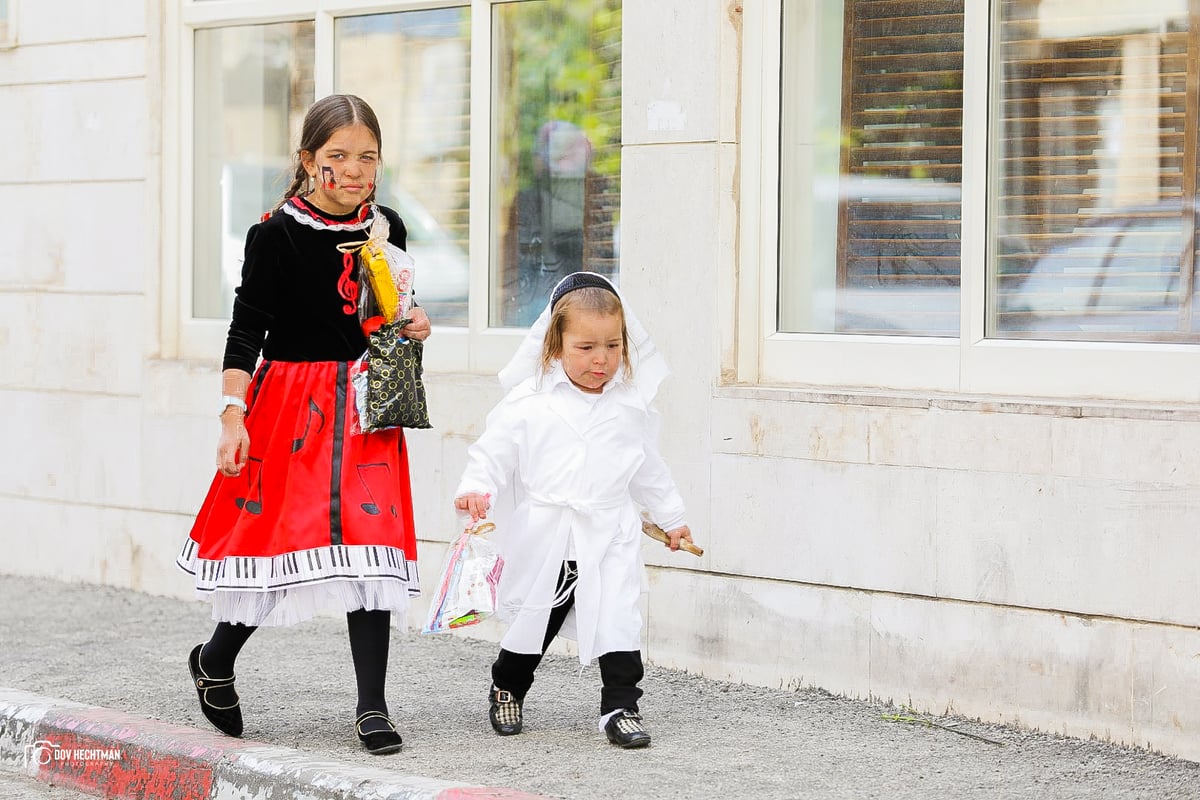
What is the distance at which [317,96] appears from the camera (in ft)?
25.6

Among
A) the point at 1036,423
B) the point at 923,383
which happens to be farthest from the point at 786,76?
the point at 1036,423

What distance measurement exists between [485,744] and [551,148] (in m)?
2.82

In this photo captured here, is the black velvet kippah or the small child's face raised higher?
the black velvet kippah

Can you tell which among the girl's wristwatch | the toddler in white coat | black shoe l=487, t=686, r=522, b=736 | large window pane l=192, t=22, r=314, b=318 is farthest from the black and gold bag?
large window pane l=192, t=22, r=314, b=318


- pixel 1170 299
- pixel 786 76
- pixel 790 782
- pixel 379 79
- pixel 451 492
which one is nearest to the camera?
pixel 790 782

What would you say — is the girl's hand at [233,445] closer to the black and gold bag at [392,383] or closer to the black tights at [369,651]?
the black and gold bag at [392,383]

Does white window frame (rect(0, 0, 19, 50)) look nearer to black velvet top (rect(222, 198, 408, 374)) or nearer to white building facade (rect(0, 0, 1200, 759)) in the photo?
white building facade (rect(0, 0, 1200, 759))

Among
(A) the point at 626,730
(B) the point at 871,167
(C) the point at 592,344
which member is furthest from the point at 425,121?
(A) the point at 626,730

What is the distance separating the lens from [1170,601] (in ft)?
16.8

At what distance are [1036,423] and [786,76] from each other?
1674 mm

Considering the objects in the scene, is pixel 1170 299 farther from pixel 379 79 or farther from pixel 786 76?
pixel 379 79

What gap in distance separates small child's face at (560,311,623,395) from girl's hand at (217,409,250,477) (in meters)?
0.96

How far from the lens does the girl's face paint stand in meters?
5.03

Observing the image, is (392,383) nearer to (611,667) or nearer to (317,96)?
(611,667)
